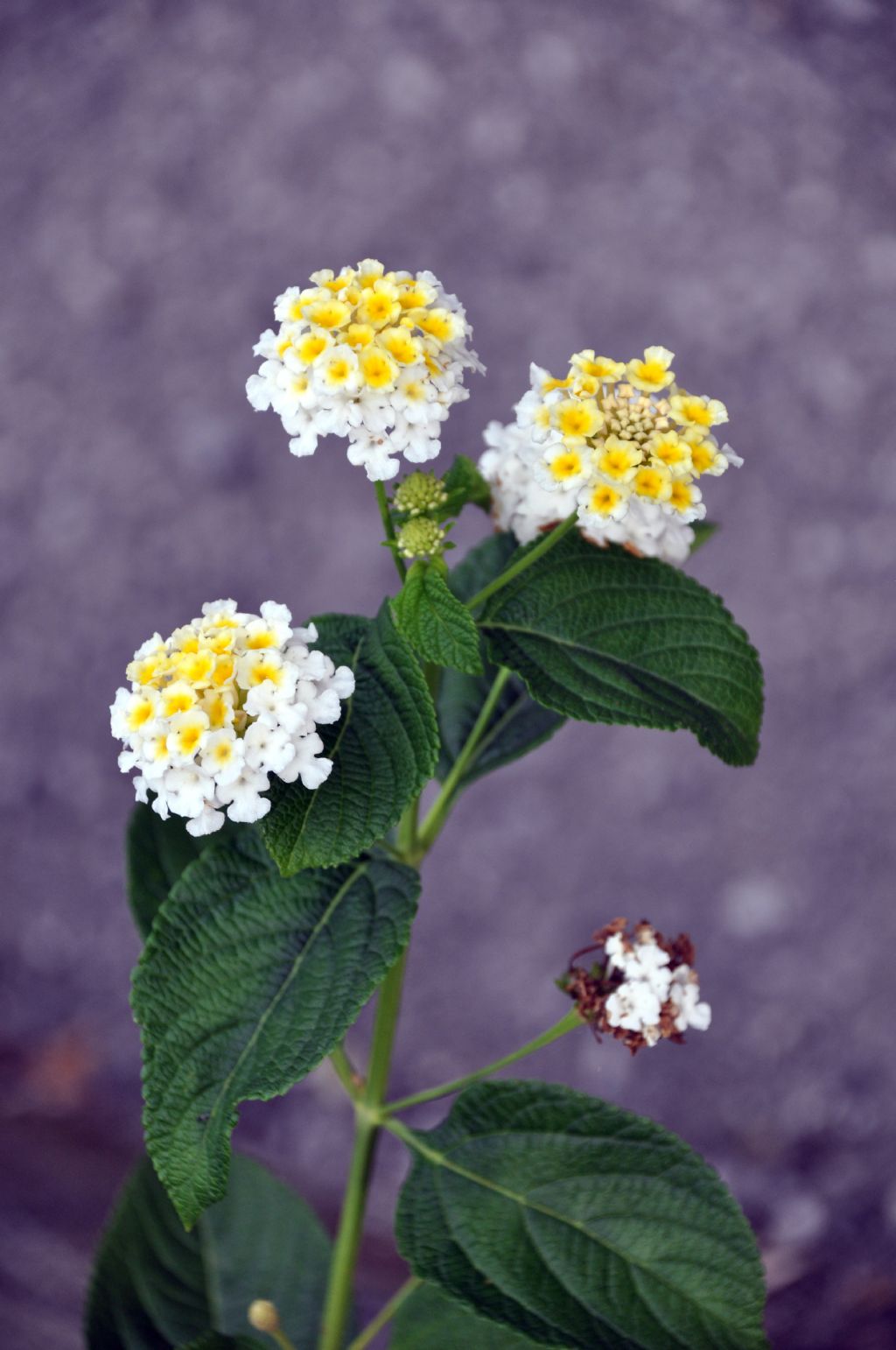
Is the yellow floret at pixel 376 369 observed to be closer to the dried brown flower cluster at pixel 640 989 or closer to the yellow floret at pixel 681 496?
the yellow floret at pixel 681 496

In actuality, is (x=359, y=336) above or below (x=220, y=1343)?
above

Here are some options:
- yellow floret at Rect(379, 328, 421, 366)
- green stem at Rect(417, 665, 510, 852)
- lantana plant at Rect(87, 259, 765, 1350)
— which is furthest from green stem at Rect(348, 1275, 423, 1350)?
yellow floret at Rect(379, 328, 421, 366)

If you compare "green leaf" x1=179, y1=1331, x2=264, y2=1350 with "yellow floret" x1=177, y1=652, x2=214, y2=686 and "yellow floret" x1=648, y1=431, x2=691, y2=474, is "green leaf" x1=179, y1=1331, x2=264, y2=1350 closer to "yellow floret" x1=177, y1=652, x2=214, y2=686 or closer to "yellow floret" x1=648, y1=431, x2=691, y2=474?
"yellow floret" x1=177, y1=652, x2=214, y2=686

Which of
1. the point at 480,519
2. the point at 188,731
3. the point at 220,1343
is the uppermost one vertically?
the point at 480,519

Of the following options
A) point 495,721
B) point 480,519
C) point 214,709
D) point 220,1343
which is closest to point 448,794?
point 495,721

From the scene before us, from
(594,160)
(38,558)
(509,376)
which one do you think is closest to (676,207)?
(594,160)

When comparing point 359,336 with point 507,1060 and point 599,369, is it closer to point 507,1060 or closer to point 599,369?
point 599,369

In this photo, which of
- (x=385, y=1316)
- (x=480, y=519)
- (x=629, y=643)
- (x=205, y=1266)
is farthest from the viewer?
(x=480, y=519)
